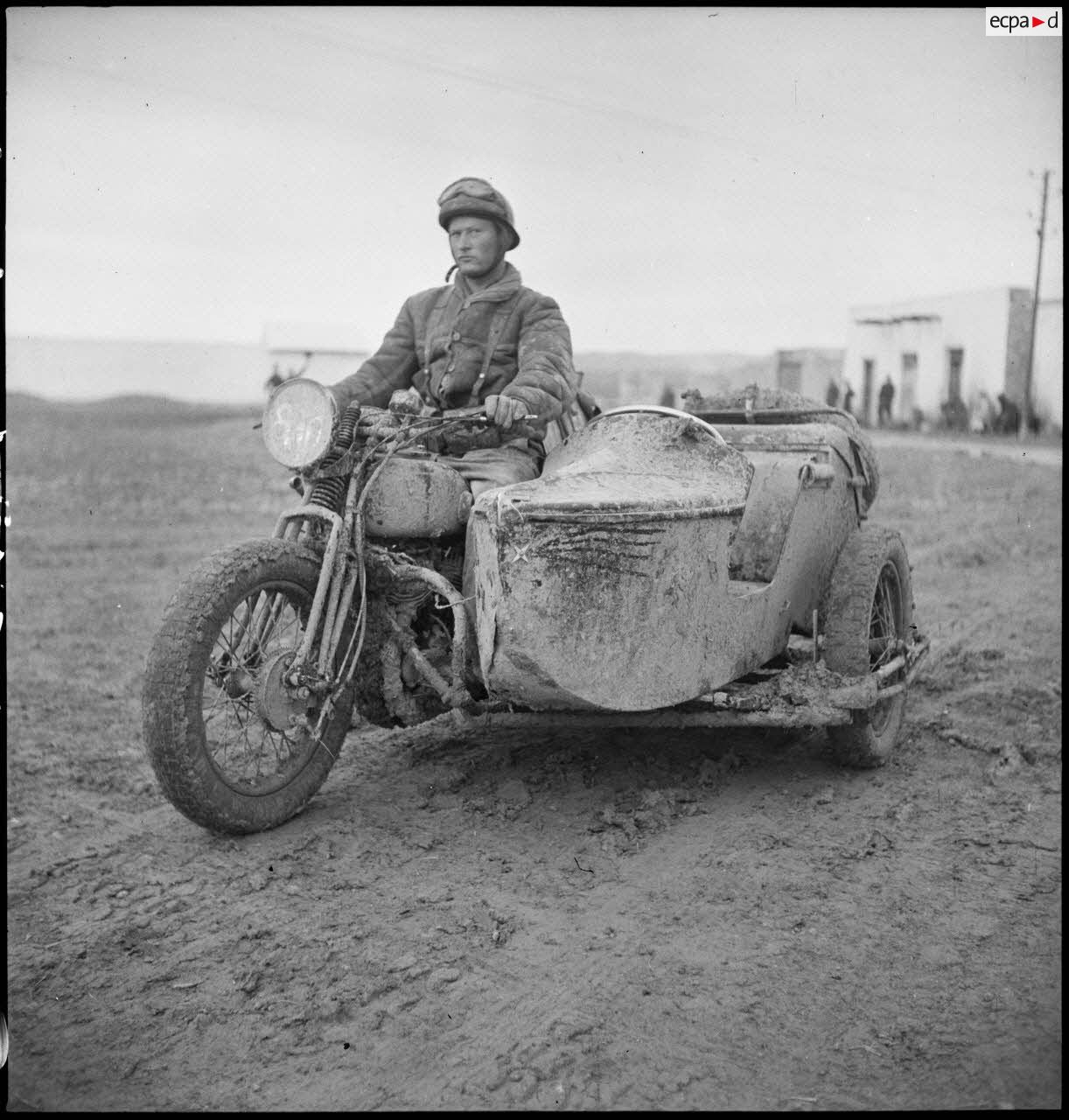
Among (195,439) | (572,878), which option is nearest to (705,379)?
(195,439)

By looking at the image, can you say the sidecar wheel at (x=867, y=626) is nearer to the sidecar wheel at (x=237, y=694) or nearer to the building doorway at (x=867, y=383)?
the sidecar wheel at (x=237, y=694)

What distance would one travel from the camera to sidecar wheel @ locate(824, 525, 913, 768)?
442 cm

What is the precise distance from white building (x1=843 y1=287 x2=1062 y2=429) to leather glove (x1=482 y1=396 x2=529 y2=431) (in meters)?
22.6

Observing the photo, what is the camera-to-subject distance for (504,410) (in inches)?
158

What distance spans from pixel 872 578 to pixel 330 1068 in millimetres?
2828

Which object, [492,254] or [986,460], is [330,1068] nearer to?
[492,254]

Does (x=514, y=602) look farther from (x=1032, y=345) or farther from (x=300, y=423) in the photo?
(x=1032, y=345)

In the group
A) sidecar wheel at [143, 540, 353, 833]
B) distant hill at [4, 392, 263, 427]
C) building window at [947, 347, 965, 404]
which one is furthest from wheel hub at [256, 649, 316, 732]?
building window at [947, 347, 965, 404]

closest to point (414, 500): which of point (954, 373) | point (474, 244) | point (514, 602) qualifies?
point (514, 602)

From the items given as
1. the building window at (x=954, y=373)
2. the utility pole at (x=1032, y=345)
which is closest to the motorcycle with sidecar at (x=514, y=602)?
the utility pole at (x=1032, y=345)

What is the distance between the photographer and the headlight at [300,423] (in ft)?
12.1

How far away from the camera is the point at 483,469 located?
13.6ft

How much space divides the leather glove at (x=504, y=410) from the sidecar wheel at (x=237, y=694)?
0.77 metres

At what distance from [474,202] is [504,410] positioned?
42.4 inches
